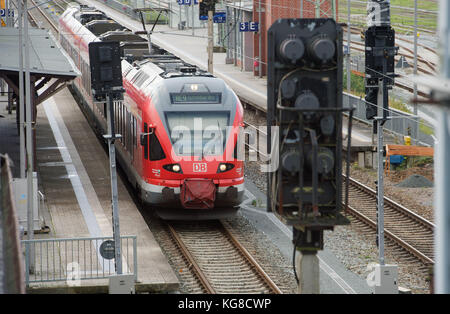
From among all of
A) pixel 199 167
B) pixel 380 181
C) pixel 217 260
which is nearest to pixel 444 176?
pixel 380 181

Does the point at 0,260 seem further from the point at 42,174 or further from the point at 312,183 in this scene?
the point at 42,174

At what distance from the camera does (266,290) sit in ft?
57.6

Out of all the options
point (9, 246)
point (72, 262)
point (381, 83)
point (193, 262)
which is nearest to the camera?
point (9, 246)

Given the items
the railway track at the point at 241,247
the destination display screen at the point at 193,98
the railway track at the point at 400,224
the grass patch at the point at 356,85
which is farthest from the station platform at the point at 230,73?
the destination display screen at the point at 193,98

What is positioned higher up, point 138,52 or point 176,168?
point 138,52

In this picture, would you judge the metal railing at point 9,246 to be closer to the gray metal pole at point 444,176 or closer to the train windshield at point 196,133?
the gray metal pole at point 444,176

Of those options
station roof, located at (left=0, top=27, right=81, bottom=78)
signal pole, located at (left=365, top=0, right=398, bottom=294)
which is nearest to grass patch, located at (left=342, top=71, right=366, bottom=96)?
station roof, located at (left=0, top=27, right=81, bottom=78)

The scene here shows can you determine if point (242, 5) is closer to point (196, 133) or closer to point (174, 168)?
point (196, 133)

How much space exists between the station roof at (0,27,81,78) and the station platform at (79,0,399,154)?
16.5 ft

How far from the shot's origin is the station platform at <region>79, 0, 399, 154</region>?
108ft

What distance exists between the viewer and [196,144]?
821 inches

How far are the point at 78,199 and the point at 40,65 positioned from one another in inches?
161

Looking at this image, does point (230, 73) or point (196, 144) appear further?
point (230, 73)

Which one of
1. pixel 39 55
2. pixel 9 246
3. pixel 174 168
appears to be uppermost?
pixel 39 55
